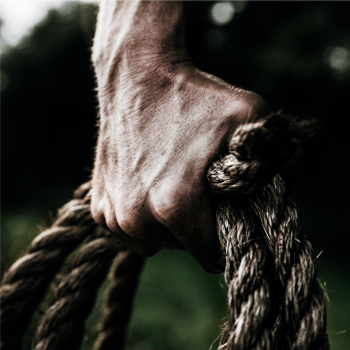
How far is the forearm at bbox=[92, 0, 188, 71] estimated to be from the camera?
0.49 meters

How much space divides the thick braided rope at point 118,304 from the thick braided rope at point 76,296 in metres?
0.10

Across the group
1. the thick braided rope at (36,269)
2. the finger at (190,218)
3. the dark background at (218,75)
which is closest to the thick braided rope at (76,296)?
the thick braided rope at (36,269)

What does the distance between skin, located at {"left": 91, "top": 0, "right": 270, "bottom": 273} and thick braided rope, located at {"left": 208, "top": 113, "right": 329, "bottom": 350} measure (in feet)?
0.12

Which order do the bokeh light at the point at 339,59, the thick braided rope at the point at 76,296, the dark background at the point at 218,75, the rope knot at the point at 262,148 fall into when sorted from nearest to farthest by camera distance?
the rope knot at the point at 262,148 → the thick braided rope at the point at 76,296 → the dark background at the point at 218,75 → the bokeh light at the point at 339,59

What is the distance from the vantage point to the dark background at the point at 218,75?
1965mm

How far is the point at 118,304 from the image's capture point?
0.78 m

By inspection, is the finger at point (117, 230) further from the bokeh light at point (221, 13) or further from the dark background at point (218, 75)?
the bokeh light at point (221, 13)

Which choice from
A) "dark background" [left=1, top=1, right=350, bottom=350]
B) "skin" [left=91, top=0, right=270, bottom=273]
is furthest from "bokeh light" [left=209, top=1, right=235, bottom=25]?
"skin" [left=91, top=0, right=270, bottom=273]

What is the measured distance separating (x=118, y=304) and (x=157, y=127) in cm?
52

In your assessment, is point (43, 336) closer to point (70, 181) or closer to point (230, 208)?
point (230, 208)

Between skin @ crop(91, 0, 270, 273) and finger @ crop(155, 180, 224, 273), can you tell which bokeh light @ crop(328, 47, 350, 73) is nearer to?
skin @ crop(91, 0, 270, 273)

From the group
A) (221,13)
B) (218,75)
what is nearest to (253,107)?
(218,75)

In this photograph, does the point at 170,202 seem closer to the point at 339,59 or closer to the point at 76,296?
the point at 76,296

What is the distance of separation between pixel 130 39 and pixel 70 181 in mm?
2854
